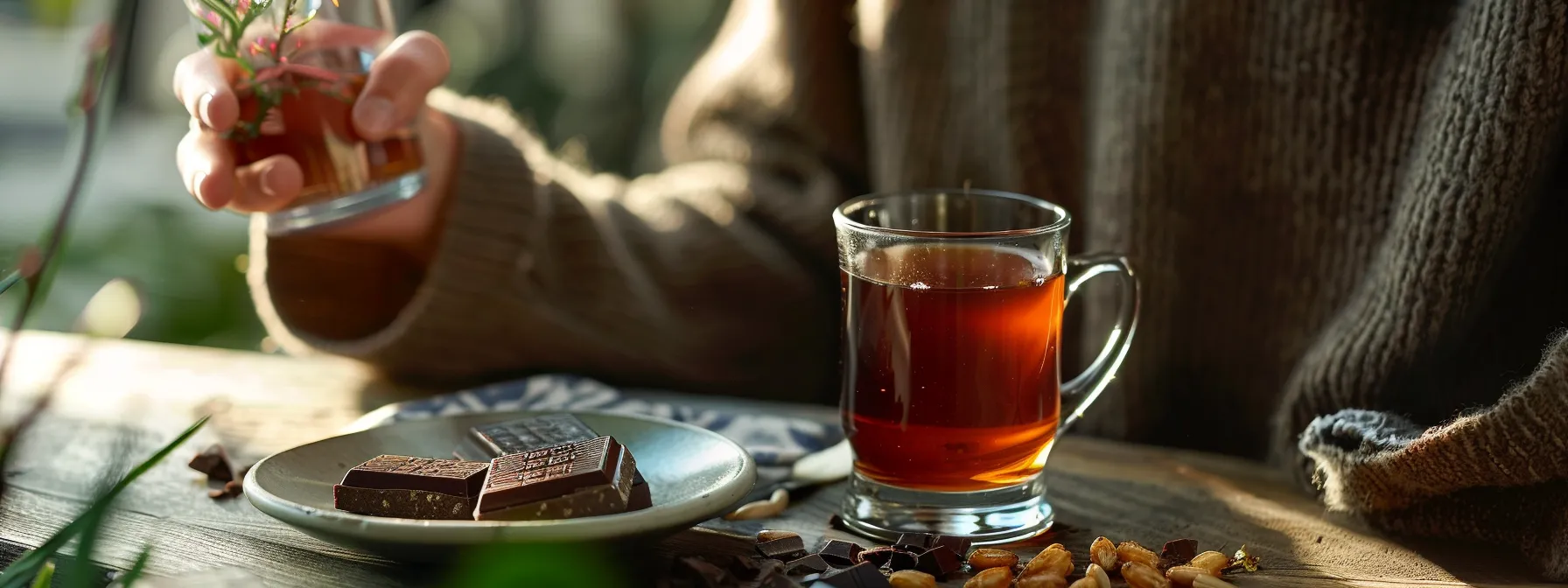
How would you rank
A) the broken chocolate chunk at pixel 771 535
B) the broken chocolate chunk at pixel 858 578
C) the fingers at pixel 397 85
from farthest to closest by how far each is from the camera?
the fingers at pixel 397 85 < the broken chocolate chunk at pixel 771 535 < the broken chocolate chunk at pixel 858 578

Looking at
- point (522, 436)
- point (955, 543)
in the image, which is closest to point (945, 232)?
point (955, 543)

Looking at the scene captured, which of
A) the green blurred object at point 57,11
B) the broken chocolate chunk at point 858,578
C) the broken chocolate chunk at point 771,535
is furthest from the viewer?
the broken chocolate chunk at point 771,535

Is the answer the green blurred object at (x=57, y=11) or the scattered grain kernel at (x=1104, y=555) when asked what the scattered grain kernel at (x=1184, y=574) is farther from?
the green blurred object at (x=57, y=11)

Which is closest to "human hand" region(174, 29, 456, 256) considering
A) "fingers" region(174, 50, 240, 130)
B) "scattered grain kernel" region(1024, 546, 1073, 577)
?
"fingers" region(174, 50, 240, 130)

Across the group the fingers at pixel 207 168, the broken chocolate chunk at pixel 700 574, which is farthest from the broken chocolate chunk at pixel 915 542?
the fingers at pixel 207 168

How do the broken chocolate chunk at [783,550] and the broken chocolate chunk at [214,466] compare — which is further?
the broken chocolate chunk at [214,466]

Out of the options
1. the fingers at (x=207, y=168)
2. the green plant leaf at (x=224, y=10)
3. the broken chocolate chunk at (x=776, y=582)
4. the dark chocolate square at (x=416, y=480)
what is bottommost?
the broken chocolate chunk at (x=776, y=582)

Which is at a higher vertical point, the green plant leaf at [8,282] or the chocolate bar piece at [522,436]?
the green plant leaf at [8,282]
